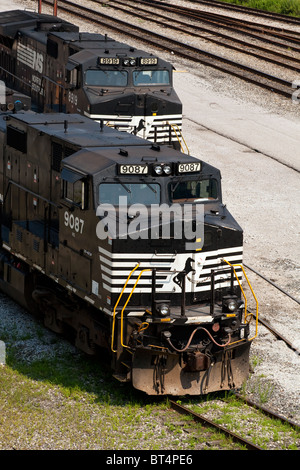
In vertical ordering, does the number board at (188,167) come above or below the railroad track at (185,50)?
above

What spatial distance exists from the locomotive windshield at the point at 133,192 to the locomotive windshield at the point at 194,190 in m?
→ 0.30

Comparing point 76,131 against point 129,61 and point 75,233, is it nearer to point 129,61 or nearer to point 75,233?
point 75,233

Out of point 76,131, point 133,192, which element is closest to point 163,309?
point 133,192

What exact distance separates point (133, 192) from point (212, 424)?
3.80 m

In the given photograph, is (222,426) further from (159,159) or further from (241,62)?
(241,62)

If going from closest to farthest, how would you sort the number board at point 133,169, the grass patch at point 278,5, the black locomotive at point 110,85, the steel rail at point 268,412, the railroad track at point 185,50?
the steel rail at point 268,412 < the number board at point 133,169 < the black locomotive at point 110,85 < the railroad track at point 185,50 < the grass patch at point 278,5

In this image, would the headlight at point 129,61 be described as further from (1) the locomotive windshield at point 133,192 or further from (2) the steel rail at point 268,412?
(2) the steel rail at point 268,412

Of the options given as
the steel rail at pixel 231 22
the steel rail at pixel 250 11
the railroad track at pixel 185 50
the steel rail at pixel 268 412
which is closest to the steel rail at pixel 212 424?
the steel rail at pixel 268 412

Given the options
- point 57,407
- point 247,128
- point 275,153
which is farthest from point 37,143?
point 247,128

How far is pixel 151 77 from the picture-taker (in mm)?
24984

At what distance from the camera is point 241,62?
37.8 meters

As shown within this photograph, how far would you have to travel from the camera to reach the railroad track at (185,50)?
3538 centimetres

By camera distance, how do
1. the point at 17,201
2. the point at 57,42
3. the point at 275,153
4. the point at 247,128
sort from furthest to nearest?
the point at 247,128 < the point at 275,153 < the point at 57,42 < the point at 17,201

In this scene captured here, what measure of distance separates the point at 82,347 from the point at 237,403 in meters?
2.89
